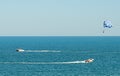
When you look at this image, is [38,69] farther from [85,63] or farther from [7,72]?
[85,63]

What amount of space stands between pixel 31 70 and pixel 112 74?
84.8 ft

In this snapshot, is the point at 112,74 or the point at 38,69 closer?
the point at 112,74

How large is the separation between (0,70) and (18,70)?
224 inches

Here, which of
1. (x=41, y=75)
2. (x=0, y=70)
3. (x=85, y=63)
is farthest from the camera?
(x=85, y=63)

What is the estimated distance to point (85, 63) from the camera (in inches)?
6742

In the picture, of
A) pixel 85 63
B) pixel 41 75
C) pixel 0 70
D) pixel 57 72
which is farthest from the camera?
pixel 85 63

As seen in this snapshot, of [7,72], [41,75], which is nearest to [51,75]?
[41,75]

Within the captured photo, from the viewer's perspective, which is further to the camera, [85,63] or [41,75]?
[85,63]

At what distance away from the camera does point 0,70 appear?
145250mm

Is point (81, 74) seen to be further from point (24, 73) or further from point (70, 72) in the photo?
point (24, 73)

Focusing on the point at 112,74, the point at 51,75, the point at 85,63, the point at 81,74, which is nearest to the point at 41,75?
the point at 51,75

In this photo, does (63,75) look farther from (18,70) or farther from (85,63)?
(85,63)

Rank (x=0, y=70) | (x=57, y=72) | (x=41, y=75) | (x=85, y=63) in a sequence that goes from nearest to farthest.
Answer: (x=41, y=75), (x=57, y=72), (x=0, y=70), (x=85, y=63)

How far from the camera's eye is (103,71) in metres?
141
